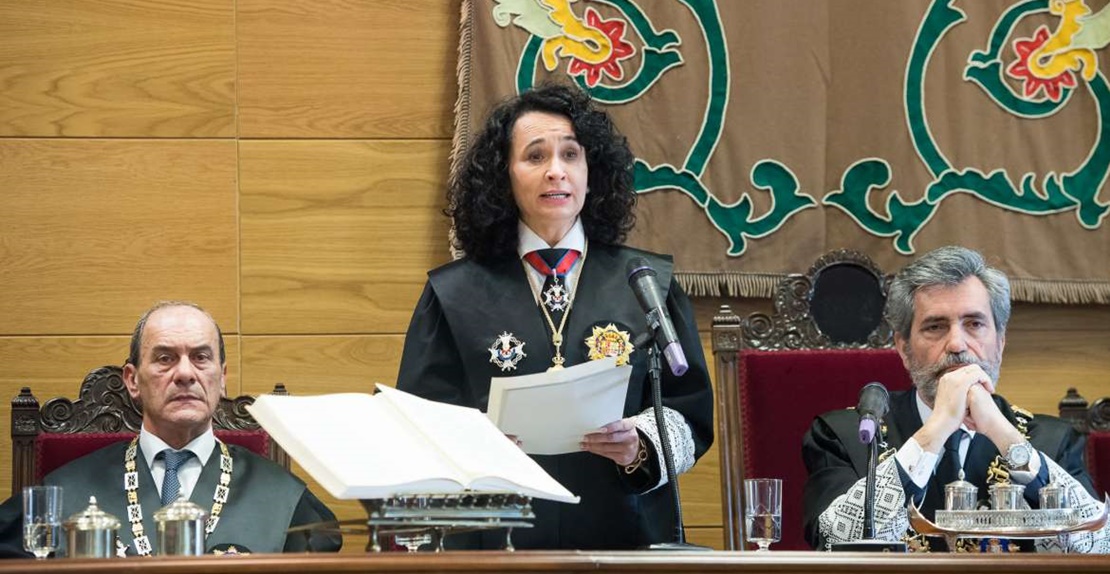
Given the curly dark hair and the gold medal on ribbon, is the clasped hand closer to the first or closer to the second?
the gold medal on ribbon

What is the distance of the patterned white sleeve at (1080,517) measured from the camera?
256cm

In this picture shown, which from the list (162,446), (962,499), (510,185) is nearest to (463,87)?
(510,185)

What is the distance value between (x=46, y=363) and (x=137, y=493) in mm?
870

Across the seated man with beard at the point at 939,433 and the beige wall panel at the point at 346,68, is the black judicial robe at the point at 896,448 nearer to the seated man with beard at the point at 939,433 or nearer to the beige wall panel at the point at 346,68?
the seated man with beard at the point at 939,433

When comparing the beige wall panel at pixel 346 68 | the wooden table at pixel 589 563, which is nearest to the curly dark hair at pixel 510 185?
the beige wall panel at pixel 346 68

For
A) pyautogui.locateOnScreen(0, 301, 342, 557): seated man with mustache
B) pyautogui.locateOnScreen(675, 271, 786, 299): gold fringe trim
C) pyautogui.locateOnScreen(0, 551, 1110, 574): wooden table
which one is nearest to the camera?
pyautogui.locateOnScreen(0, 551, 1110, 574): wooden table

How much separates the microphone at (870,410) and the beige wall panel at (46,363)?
1.91 m

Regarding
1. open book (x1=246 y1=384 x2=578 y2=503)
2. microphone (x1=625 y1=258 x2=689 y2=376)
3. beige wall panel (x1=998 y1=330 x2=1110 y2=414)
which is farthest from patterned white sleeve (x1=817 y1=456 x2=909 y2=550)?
beige wall panel (x1=998 y1=330 x2=1110 y2=414)

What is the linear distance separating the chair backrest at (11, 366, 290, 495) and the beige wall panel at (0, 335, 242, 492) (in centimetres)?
54

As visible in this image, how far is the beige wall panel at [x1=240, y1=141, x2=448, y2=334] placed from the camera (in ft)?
12.7

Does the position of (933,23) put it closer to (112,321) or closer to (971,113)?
(971,113)

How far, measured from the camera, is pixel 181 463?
3.12m

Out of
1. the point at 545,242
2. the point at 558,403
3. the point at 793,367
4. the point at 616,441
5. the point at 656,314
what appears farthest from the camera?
the point at 793,367

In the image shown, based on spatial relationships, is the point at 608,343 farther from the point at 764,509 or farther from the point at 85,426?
the point at 85,426
